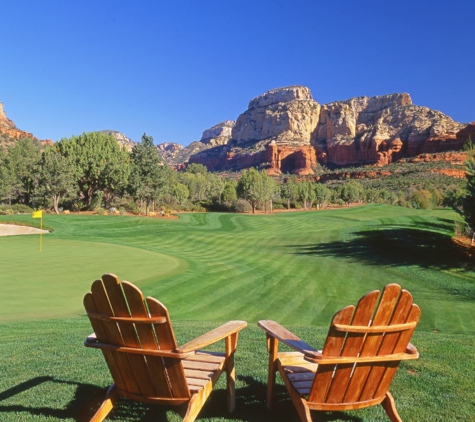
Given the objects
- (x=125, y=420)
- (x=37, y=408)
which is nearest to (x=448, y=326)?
(x=125, y=420)

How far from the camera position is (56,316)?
8.02m

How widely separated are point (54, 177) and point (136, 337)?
41.8m

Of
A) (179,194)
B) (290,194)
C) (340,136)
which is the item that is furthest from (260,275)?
(340,136)

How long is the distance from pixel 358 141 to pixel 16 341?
160m

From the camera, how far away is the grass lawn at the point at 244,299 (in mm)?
3693

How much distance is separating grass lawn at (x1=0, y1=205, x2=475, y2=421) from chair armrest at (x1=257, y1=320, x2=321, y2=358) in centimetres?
73

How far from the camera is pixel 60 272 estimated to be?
1145 centimetres

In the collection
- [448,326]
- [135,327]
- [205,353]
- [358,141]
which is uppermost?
[358,141]

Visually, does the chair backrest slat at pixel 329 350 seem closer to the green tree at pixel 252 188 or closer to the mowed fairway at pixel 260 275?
the mowed fairway at pixel 260 275

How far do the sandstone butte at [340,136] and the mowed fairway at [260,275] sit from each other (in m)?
114

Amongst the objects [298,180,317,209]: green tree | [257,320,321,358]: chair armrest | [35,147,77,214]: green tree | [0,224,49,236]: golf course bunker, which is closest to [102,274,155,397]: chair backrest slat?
[257,320,321,358]: chair armrest

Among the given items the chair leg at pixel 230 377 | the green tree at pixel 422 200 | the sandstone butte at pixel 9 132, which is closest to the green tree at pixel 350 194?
the green tree at pixel 422 200

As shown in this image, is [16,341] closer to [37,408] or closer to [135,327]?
[37,408]

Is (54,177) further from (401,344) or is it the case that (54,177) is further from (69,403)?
(401,344)
